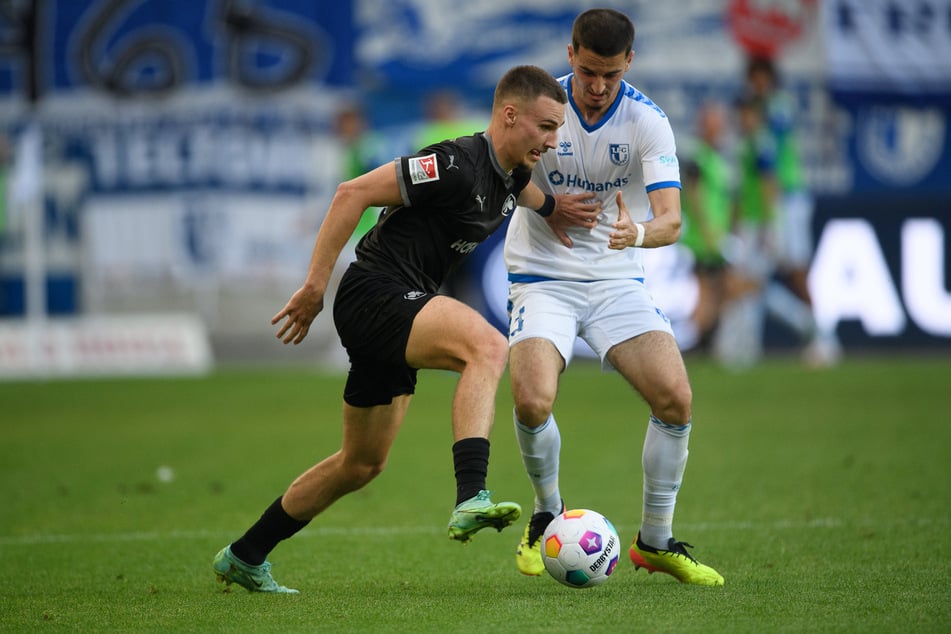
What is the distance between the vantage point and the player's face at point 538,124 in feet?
19.8

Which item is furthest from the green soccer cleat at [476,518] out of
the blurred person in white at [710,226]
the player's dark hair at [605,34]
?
the blurred person in white at [710,226]

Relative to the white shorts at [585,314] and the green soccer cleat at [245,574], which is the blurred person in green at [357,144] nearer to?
the white shorts at [585,314]

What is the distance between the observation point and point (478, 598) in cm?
599

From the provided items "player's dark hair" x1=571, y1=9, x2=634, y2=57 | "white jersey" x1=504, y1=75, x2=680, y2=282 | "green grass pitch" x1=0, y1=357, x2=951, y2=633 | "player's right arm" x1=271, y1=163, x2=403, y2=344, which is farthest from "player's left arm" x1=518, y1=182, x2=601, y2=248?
"green grass pitch" x1=0, y1=357, x2=951, y2=633

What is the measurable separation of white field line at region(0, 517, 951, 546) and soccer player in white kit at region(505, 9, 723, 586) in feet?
4.69

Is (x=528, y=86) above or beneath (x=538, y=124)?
above

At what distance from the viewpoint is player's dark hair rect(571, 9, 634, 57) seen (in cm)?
636

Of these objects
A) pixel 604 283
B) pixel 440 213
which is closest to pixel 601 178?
pixel 604 283

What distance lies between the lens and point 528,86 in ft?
19.9

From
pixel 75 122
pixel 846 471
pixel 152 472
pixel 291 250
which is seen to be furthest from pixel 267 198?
pixel 846 471

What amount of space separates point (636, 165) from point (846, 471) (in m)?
4.13

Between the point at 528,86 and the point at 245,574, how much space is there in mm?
2432

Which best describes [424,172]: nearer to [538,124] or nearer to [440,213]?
[440,213]

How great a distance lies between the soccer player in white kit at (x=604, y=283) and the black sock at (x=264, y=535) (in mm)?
1089
